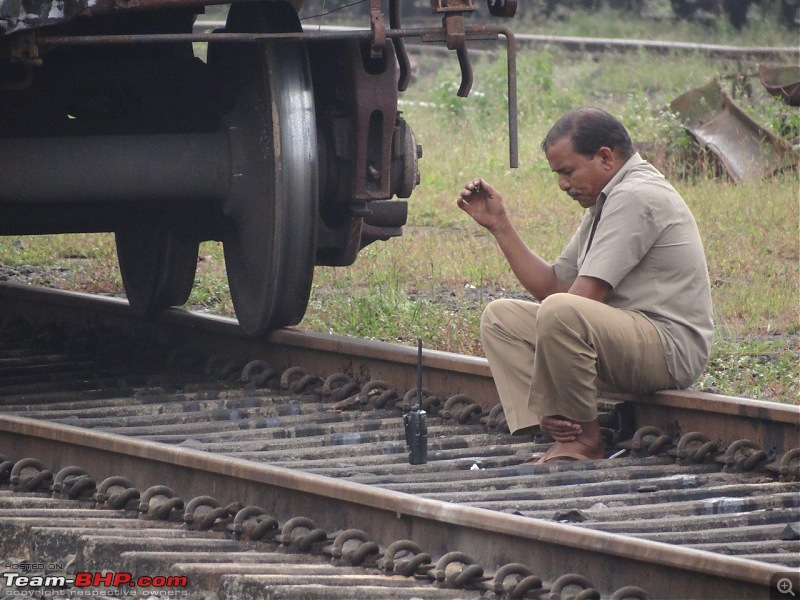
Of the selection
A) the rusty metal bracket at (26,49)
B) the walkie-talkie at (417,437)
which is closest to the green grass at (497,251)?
the walkie-talkie at (417,437)

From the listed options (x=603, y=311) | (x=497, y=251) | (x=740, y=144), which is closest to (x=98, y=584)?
(x=603, y=311)

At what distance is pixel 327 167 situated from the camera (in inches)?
249

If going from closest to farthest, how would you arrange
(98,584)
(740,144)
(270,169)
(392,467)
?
(98,584) < (392,467) < (270,169) < (740,144)

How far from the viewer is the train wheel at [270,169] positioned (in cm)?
599

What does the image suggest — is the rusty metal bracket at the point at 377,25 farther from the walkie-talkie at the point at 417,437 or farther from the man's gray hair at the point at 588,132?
the walkie-talkie at the point at 417,437

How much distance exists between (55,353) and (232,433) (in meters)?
1.98

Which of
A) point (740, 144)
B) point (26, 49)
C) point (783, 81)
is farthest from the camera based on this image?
point (783, 81)

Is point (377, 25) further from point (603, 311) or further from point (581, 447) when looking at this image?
point (581, 447)

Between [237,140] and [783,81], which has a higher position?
[783,81]

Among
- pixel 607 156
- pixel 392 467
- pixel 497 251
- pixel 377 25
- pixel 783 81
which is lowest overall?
pixel 392 467

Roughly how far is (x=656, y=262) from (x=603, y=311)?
288 mm

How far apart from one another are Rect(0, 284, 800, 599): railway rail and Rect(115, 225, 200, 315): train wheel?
267 millimetres

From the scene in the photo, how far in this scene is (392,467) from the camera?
4746 millimetres

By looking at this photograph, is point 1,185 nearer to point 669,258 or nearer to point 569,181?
point 569,181
